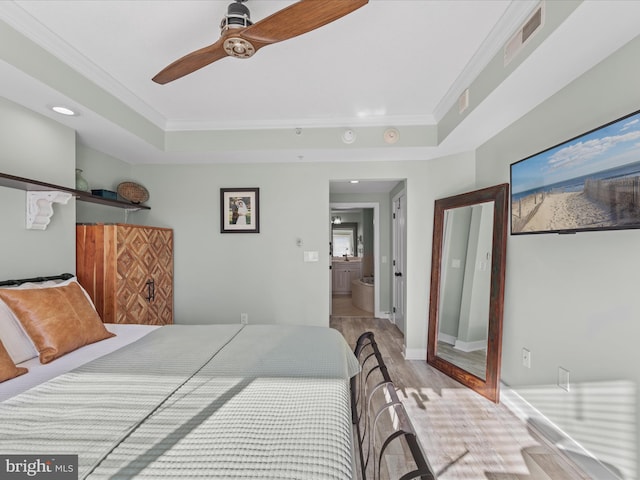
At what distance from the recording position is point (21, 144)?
199 cm

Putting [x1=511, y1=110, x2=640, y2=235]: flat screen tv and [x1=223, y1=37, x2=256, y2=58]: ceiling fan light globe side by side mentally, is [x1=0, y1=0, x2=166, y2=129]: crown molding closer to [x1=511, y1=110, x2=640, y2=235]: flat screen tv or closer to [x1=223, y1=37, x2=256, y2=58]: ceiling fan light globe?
[x1=223, y1=37, x2=256, y2=58]: ceiling fan light globe

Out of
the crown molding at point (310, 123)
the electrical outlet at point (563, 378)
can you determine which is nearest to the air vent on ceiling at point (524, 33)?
the crown molding at point (310, 123)

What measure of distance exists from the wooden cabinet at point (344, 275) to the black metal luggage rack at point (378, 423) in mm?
4180

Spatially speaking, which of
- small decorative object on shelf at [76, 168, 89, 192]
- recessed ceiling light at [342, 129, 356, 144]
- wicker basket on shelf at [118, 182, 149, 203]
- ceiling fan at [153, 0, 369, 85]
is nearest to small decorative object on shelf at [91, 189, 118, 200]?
small decorative object on shelf at [76, 168, 89, 192]

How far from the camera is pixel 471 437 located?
6.27 feet

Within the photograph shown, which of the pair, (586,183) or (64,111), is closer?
(586,183)

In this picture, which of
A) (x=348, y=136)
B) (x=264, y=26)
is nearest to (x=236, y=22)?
(x=264, y=26)

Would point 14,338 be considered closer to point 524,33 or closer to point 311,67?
point 311,67

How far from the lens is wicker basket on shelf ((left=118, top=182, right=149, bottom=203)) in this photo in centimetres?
→ 301

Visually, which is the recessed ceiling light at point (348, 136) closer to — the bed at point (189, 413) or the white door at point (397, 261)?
the white door at point (397, 261)

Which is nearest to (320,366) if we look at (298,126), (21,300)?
(21,300)

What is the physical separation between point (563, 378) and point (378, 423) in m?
1.26

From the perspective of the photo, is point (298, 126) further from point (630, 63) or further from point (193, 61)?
point (630, 63)

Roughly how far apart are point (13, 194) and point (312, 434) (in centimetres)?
251
